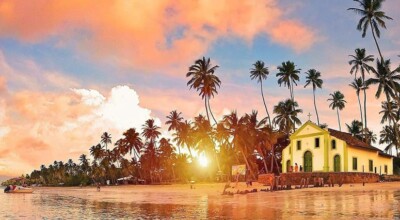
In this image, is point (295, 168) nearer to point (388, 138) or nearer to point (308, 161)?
point (308, 161)

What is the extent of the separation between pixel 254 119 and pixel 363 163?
20.9m

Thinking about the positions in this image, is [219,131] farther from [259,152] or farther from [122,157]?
[122,157]

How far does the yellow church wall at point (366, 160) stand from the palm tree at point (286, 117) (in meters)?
21.6

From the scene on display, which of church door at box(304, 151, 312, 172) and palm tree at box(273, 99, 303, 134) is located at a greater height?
palm tree at box(273, 99, 303, 134)

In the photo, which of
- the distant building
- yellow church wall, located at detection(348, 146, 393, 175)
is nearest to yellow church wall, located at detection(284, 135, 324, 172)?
the distant building

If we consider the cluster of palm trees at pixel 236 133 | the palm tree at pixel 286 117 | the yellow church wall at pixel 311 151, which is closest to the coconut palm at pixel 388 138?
the cluster of palm trees at pixel 236 133

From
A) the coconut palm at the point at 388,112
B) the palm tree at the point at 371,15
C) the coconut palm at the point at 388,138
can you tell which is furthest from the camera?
the coconut palm at the point at 388,138

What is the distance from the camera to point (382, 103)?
100 m

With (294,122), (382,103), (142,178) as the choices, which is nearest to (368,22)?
(294,122)

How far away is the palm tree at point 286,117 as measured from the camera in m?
88.0

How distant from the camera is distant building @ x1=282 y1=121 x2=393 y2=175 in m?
61.7

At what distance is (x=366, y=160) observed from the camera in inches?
2559

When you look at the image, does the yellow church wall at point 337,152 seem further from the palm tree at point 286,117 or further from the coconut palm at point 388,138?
the coconut palm at point 388,138

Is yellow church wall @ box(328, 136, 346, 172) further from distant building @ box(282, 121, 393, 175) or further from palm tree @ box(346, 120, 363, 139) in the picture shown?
palm tree @ box(346, 120, 363, 139)
